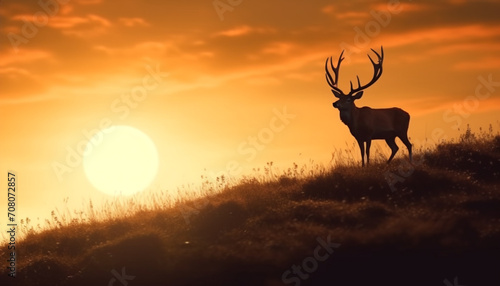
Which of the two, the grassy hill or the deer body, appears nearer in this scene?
the grassy hill

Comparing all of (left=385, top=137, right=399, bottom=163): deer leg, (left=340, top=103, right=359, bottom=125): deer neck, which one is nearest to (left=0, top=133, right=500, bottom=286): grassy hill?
(left=385, top=137, right=399, bottom=163): deer leg

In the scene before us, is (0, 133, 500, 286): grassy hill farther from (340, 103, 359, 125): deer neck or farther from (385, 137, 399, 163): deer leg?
(340, 103, 359, 125): deer neck

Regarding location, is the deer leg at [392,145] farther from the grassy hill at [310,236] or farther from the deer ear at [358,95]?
the deer ear at [358,95]

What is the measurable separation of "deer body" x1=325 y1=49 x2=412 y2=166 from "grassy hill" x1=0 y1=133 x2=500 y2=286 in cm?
109

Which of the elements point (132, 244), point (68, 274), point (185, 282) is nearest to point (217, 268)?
point (185, 282)

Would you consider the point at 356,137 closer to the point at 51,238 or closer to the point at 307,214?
the point at 307,214

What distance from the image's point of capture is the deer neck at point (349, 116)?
20.4m

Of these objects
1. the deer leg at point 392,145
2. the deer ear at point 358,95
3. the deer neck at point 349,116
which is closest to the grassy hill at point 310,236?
the deer leg at point 392,145

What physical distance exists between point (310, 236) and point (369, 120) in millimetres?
6786

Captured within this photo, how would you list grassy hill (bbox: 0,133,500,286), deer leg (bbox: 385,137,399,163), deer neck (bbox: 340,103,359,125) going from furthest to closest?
deer leg (bbox: 385,137,399,163) < deer neck (bbox: 340,103,359,125) < grassy hill (bbox: 0,133,500,286)

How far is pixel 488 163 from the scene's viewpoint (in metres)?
20.2

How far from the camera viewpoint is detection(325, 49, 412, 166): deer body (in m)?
20.5

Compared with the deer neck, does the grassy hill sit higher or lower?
lower

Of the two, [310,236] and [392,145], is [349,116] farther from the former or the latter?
[310,236]
